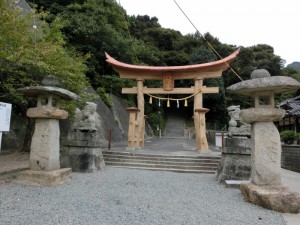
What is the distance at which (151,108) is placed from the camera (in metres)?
28.0

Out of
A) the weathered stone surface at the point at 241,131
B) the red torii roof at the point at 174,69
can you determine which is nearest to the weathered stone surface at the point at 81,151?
the weathered stone surface at the point at 241,131

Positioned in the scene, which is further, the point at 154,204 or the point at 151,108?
the point at 151,108

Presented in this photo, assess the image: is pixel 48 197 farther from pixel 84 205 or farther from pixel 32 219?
pixel 32 219

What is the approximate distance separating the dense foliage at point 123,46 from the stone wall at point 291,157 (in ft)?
22.7

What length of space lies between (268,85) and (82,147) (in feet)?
19.0

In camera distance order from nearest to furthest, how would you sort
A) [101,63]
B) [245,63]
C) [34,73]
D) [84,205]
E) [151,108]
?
[84,205] → [34,73] → [101,63] → [151,108] → [245,63]

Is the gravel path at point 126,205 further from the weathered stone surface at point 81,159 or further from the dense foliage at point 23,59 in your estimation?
the dense foliage at point 23,59

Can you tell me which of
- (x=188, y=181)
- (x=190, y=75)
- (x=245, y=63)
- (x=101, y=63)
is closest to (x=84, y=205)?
(x=188, y=181)

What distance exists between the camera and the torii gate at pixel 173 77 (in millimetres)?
11219

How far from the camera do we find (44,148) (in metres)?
5.45

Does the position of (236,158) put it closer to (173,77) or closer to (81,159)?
(81,159)

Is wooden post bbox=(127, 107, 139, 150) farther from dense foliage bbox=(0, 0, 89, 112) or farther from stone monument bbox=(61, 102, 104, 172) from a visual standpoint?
stone monument bbox=(61, 102, 104, 172)

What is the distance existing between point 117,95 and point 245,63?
20.1 m

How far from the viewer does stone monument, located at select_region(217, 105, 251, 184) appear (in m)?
6.28
